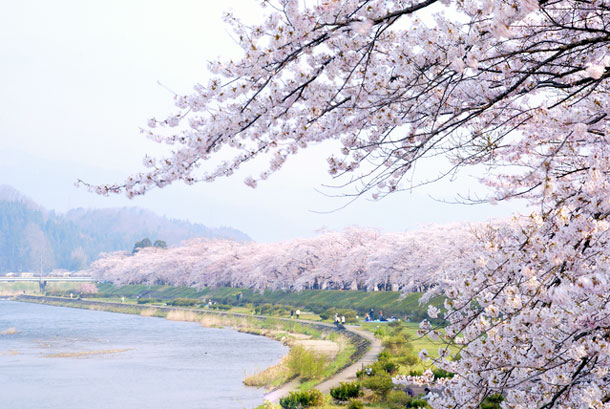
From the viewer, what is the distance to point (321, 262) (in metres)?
54.6

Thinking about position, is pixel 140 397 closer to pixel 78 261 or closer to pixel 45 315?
pixel 45 315

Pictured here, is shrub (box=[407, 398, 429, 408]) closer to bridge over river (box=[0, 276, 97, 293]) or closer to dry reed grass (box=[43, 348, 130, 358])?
dry reed grass (box=[43, 348, 130, 358])

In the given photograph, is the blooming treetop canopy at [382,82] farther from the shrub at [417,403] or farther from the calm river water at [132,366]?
the calm river water at [132,366]

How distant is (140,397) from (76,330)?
23999 millimetres

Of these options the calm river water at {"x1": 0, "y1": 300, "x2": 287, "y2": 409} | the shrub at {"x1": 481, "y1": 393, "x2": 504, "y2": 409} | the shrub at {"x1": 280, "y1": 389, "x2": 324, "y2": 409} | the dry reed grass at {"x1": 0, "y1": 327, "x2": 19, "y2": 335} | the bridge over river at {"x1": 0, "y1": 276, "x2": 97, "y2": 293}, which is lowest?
the calm river water at {"x1": 0, "y1": 300, "x2": 287, "y2": 409}

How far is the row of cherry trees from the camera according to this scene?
41000 millimetres

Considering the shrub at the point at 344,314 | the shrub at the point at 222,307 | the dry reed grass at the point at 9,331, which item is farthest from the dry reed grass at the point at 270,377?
the shrub at the point at 222,307

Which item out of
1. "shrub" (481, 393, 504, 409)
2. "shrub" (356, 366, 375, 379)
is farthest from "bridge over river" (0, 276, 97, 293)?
"shrub" (481, 393, 504, 409)

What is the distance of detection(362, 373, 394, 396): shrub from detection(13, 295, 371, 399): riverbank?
364 cm

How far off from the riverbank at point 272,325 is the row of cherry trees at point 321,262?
25.7ft

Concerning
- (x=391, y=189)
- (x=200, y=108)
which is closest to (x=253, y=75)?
(x=200, y=108)

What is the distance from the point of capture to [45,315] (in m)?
55.8

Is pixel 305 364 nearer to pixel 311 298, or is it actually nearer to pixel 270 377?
pixel 270 377

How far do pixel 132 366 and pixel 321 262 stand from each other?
29436mm
